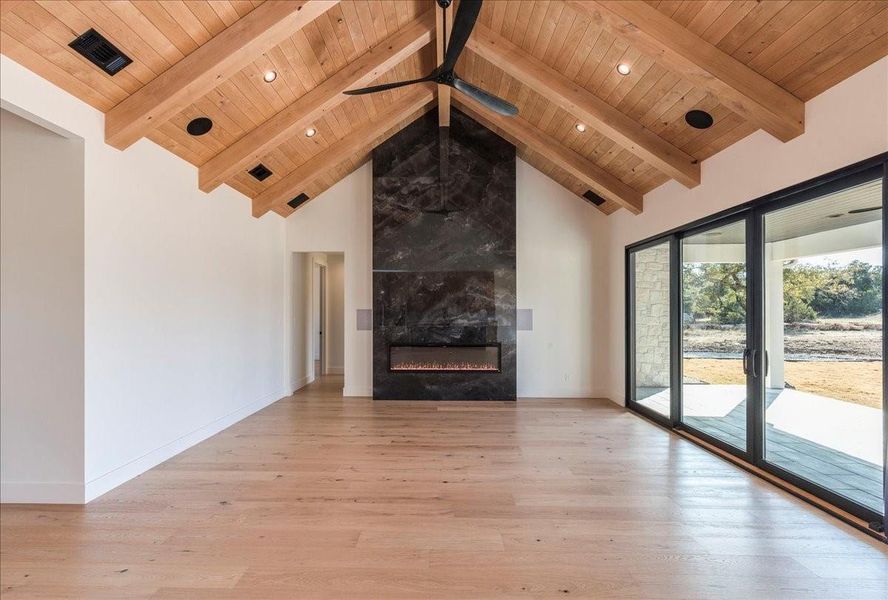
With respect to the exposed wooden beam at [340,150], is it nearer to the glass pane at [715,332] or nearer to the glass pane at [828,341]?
the glass pane at [715,332]

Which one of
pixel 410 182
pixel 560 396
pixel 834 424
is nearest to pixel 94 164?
pixel 410 182

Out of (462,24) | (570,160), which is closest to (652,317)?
(570,160)

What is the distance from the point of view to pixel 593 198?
648 centimetres

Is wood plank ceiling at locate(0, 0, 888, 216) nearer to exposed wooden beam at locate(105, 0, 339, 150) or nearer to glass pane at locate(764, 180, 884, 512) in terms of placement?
exposed wooden beam at locate(105, 0, 339, 150)

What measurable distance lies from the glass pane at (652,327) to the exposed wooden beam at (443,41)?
3245 mm

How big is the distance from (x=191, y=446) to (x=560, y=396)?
16.5 ft

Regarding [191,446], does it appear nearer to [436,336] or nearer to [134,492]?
[134,492]

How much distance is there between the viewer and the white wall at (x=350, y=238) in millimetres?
6793

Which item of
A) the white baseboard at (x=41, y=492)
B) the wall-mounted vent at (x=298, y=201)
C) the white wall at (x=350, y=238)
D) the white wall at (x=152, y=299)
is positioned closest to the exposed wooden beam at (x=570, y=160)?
the white wall at (x=350, y=238)

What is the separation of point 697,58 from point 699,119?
871mm

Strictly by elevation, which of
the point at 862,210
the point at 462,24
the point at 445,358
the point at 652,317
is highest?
the point at 462,24

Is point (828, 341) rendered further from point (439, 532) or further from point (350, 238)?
point (350, 238)

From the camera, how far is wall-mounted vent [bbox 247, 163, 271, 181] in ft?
16.8

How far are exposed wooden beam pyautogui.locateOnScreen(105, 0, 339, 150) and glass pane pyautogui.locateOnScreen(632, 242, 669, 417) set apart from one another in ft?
14.9
